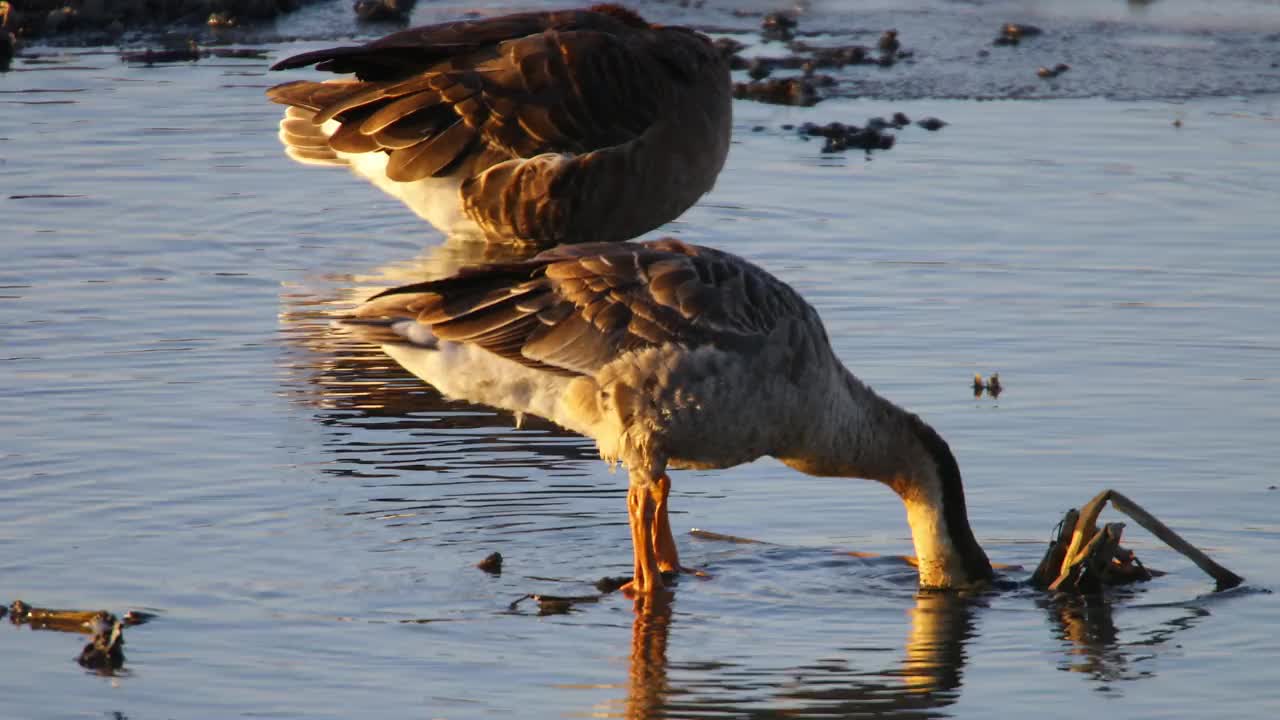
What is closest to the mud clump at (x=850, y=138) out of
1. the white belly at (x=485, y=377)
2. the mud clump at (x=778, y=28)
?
the mud clump at (x=778, y=28)

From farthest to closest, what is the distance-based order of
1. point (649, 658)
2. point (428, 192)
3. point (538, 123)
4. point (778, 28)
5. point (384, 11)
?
point (384, 11) → point (778, 28) → point (428, 192) → point (538, 123) → point (649, 658)

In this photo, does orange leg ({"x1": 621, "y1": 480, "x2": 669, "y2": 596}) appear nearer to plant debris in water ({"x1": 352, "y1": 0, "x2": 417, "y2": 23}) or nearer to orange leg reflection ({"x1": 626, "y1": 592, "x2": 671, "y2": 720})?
orange leg reflection ({"x1": 626, "y1": 592, "x2": 671, "y2": 720})

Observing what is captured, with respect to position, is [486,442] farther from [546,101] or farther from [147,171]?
[147,171]

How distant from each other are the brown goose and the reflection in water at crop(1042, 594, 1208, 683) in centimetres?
490

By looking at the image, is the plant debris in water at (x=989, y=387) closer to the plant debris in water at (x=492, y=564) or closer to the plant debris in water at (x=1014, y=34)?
the plant debris in water at (x=492, y=564)

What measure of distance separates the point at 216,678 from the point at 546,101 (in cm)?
582

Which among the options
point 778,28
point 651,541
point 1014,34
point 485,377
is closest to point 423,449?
point 485,377

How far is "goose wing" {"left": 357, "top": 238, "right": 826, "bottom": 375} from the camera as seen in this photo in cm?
700

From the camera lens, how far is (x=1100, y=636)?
6457 mm

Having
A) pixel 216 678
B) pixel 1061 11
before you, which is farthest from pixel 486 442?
pixel 1061 11

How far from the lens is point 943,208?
1224 cm

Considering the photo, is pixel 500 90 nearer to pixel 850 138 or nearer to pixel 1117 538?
pixel 850 138

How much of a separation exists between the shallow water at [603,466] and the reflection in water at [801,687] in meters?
0.02

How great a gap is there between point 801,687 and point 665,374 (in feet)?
4.80
